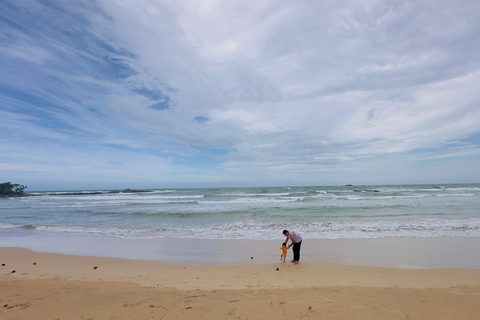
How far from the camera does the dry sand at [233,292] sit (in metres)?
3.73

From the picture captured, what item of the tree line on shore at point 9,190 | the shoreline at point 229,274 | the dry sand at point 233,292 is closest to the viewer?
the dry sand at point 233,292


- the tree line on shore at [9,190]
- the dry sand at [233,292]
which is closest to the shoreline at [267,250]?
the dry sand at [233,292]

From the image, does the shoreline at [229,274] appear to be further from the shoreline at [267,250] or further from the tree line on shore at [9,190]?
the tree line on shore at [9,190]

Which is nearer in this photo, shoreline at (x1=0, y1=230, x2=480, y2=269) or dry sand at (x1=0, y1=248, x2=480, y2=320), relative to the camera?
dry sand at (x1=0, y1=248, x2=480, y2=320)

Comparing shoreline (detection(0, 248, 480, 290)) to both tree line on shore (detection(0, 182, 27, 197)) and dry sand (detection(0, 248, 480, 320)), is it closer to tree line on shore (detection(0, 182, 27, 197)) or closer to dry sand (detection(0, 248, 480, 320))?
dry sand (detection(0, 248, 480, 320))

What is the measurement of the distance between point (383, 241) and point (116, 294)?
31.2 feet

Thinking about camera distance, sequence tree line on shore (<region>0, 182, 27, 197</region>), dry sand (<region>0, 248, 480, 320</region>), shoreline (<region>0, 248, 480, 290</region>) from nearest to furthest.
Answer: dry sand (<region>0, 248, 480, 320</region>) < shoreline (<region>0, 248, 480, 290</region>) < tree line on shore (<region>0, 182, 27, 197</region>)

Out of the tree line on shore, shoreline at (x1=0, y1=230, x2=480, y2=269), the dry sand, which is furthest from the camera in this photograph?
the tree line on shore

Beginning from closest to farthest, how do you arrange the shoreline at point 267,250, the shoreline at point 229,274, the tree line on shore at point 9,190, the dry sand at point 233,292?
1. the dry sand at point 233,292
2. the shoreline at point 229,274
3. the shoreline at point 267,250
4. the tree line on shore at point 9,190

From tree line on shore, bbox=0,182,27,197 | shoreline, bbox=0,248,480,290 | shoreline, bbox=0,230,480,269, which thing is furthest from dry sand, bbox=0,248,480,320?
tree line on shore, bbox=0,182,27,197

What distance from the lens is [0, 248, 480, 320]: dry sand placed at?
3732 millimetres

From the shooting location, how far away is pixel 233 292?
464 cm

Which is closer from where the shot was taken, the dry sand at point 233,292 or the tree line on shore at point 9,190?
the dry sand at point 233,292

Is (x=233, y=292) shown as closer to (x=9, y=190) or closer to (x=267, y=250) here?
(x=267, y=250)
